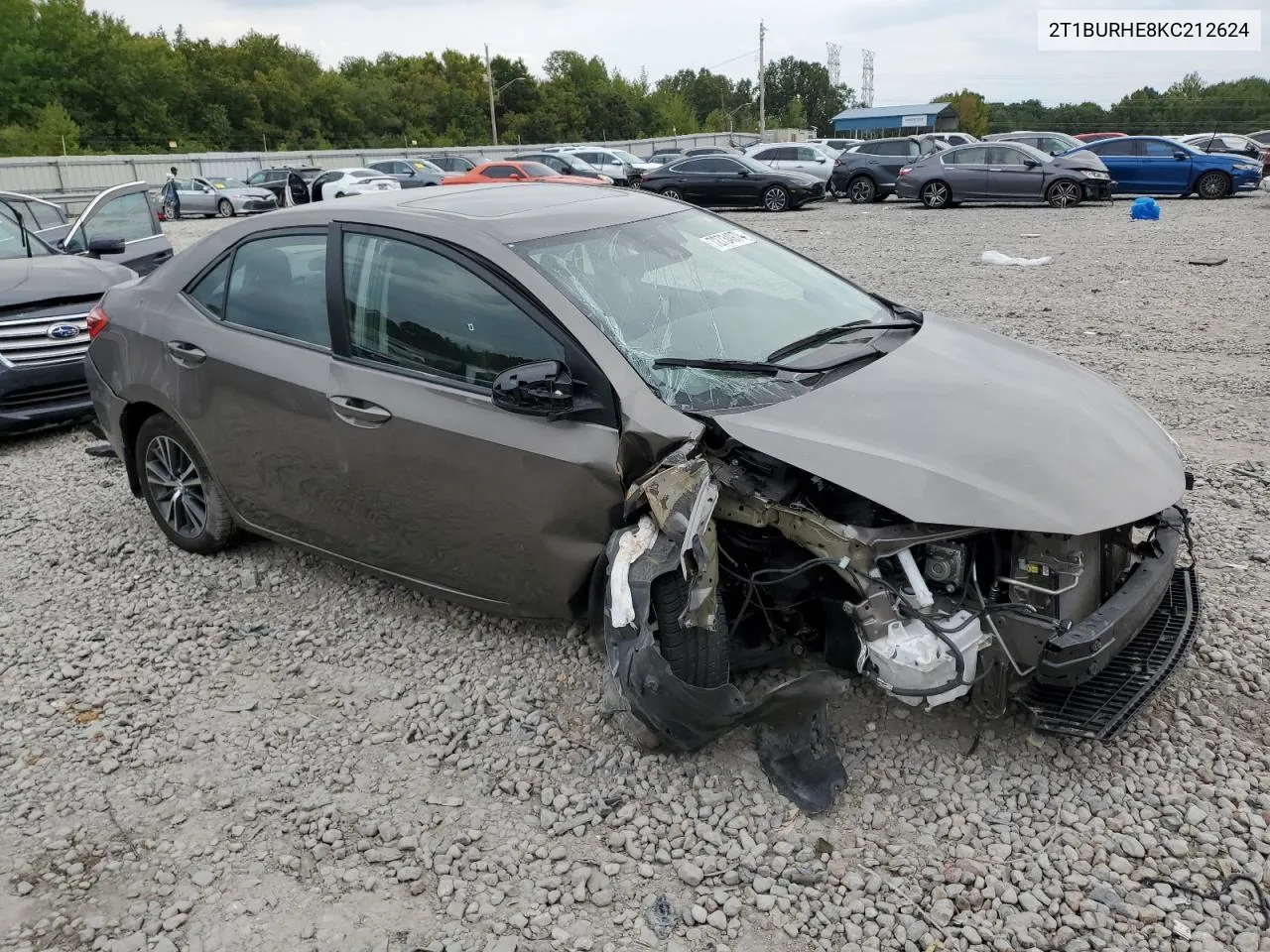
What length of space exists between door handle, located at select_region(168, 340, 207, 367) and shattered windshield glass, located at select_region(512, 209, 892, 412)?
163 cm

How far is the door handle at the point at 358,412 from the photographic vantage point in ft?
11.8

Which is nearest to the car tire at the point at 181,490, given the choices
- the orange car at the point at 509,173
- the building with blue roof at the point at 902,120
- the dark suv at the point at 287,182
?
the orange car at the point at 509,173

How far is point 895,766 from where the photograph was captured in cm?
310

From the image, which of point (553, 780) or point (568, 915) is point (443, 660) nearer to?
point (553, 780)

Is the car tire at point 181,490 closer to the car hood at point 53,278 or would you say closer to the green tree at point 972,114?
the car hood at point 53,278

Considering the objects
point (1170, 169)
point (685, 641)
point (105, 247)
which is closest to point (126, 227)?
point (105, 247)

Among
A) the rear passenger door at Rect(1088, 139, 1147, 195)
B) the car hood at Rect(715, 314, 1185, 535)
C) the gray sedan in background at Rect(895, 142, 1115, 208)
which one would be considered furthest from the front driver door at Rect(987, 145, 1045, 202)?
the car hood at Rect(715, 314, 1185, 535)

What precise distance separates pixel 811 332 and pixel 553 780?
6.03 ft

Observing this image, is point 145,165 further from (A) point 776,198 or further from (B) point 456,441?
(B) point 456,441

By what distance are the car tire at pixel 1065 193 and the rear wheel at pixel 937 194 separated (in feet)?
6.66

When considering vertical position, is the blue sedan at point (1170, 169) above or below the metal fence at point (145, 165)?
below

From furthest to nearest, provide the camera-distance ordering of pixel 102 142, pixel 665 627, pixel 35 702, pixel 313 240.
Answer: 1. pixel 102 142
2. pixel 313 240
3. pixel 35 702
4. pixel 665 627

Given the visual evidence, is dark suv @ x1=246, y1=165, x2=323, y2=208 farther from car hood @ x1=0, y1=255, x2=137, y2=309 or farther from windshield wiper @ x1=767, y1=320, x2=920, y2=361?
windshield wiper @ x1=767, y1=320, x2=920, y2=361

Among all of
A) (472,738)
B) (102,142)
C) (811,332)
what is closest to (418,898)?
(472,738)
